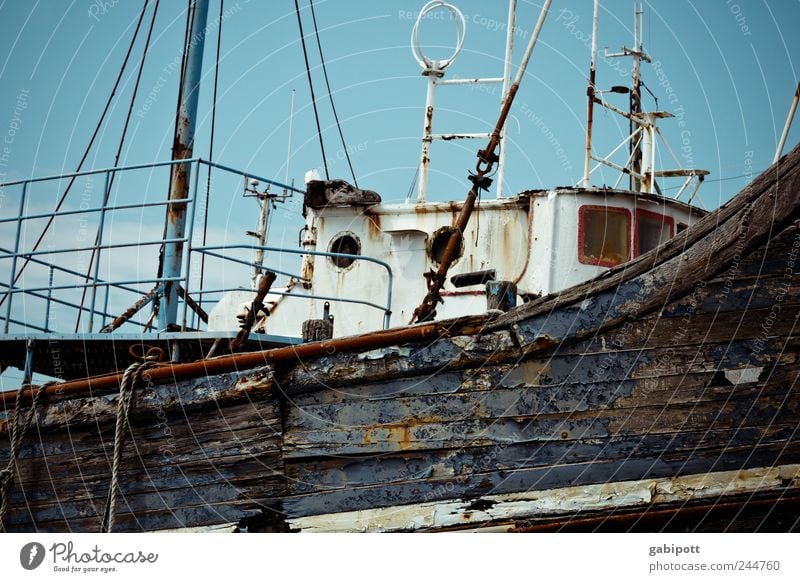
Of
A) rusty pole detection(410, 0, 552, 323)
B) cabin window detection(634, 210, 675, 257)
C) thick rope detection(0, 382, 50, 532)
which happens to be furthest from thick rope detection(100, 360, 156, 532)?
cabin window detection(634, 210, 675, 257)

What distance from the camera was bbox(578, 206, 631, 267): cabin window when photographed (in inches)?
290

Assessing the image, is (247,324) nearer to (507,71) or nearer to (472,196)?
(472,196)

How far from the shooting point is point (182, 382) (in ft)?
19.6

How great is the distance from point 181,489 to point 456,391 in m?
1.89

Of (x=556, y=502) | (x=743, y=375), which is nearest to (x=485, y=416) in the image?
(x=556, y=502)

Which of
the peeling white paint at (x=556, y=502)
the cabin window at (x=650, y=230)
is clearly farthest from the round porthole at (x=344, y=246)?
the peeling white paint at (x=556, y=502)

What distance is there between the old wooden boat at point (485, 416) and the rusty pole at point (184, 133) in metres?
0.88

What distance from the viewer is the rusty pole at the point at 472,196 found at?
20.6ft

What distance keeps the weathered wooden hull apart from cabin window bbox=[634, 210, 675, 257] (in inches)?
87.7

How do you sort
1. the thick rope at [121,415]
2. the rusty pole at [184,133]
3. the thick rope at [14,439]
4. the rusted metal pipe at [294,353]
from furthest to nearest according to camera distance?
the rusty pole at [184,133] → the thick rope at [14,439] → the thick rope at [121,415] → the rusted metal pipe at [294,353]

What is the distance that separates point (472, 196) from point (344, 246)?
1.86 metres

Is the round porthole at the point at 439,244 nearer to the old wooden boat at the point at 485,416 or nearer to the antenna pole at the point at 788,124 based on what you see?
the old wooden boat at the point at 485,416

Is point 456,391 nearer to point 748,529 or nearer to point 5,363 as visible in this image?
point 748,529

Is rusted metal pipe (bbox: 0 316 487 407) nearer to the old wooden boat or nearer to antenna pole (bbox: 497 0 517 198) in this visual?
the old wooden boat
